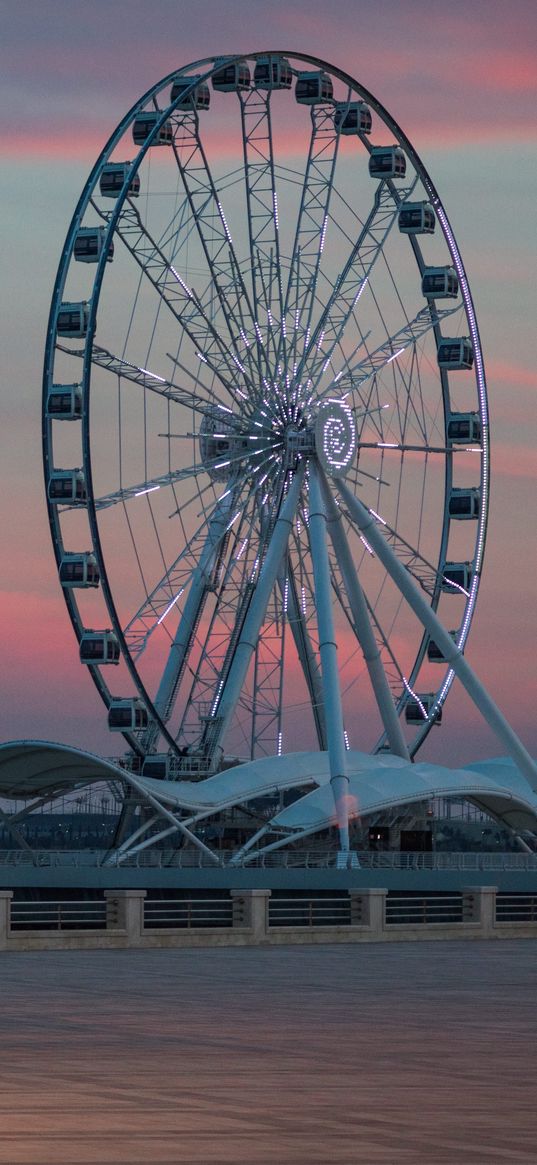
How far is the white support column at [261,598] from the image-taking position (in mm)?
80125

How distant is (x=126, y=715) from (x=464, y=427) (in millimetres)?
19521

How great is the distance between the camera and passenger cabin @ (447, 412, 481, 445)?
9094 centimetres

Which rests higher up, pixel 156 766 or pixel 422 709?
pixel 422 709

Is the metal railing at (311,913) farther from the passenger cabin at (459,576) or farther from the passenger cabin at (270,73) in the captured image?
the passenger cabin at (270,73)

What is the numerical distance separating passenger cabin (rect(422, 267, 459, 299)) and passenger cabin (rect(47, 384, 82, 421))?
19.2m

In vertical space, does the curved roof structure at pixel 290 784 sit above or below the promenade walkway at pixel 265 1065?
below

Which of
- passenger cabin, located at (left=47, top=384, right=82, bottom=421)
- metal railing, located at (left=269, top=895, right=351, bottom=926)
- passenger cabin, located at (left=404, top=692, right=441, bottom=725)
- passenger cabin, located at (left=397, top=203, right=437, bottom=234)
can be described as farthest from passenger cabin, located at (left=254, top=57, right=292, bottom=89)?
metal railing, located at (left=269, top=895, right=351, bottom=926)

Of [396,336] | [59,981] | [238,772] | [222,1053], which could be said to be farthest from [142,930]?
[238,772]

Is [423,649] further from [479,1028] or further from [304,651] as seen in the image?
[479,1028]

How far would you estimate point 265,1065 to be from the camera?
19.3 meters

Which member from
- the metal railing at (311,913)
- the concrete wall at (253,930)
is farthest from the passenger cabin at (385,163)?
the concrete wall at (253,930)

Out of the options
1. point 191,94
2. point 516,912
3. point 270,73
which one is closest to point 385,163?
point 270,73

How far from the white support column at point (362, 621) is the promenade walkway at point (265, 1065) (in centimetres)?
4849

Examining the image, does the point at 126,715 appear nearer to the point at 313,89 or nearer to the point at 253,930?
the point at 313,89
